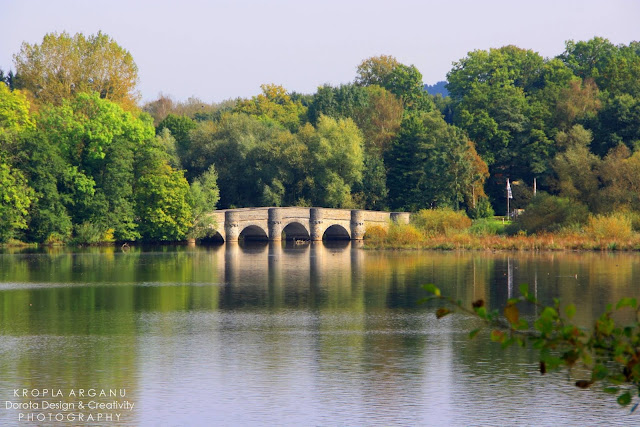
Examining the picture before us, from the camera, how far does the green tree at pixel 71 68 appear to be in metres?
70.2

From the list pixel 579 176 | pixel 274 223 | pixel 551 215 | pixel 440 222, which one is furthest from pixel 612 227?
pixel 274 223

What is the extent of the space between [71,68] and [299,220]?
67.3 ft

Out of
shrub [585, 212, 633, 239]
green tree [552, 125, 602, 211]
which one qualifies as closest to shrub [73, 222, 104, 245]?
green tree [552, 125, 602, 211]

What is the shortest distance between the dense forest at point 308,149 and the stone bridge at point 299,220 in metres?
1.80

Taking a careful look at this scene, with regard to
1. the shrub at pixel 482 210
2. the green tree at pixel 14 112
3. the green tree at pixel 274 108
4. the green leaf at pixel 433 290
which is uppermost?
the green tree at pixel 274 108

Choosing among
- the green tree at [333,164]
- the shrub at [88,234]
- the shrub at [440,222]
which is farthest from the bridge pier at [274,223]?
the shrub at [88,234]

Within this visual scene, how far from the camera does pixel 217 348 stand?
73.6 feet

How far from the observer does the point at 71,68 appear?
231ft

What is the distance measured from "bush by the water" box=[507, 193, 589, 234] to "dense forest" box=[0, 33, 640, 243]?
0.53ft

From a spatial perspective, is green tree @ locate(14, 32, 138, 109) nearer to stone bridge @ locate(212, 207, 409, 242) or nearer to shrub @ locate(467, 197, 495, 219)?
stone bridge @ locate(212, 207, 409, 242)

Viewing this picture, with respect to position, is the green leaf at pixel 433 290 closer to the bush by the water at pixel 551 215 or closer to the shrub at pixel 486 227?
the bush by the water at pixel 551 215

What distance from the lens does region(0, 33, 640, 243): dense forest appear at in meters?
59.3

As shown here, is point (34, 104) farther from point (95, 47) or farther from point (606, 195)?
point (606, 195)

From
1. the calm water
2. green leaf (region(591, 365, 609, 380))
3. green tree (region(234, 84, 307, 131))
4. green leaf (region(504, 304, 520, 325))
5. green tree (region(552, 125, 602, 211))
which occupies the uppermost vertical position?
green tree (region(234, 84, 307, 131))
